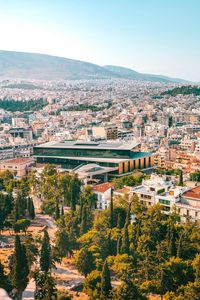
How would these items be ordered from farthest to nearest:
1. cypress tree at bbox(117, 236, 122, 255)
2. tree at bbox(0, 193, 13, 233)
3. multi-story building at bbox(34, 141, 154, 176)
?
1. multi-story building at bbox(34, 141, 154, 176)
2. tree at bbox(0, 193, 13, 233)
3. cypress tree at bbox(117, 236, 122, 255)

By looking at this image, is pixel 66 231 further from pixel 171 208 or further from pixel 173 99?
pixel 173 99

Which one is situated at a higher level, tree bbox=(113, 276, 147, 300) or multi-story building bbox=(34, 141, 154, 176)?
multi-story building bbox=(34, 141, 154, 176)

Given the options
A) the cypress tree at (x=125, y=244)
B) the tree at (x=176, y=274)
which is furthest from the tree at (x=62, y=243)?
the tree at (x=176, y=274)

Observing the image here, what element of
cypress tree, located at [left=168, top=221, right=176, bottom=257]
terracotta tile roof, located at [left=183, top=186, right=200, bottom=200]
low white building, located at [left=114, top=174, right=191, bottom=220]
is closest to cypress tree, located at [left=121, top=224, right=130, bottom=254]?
cypress tree, located at [left=168, top=221, right=176, bottom=257]

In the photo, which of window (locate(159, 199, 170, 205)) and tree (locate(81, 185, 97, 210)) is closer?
window (locate(159, 199, 170, 205))

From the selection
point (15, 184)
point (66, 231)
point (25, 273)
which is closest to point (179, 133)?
point (15, 184)

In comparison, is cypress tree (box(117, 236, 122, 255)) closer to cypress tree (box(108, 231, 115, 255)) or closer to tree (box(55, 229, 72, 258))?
cypress tree (box(108, 231, 115, 255))

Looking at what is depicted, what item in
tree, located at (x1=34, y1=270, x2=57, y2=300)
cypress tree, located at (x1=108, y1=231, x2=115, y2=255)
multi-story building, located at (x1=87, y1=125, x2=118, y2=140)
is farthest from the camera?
multi-story building, located at (x1=87, y1=125, x2=118, y2=140)
